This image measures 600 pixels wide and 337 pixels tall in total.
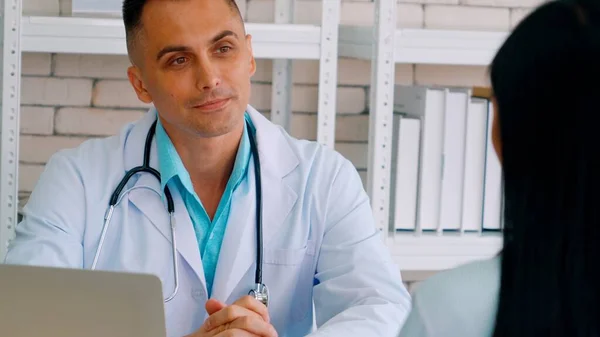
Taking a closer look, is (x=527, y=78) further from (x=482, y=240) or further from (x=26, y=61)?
(x=26, y=61)

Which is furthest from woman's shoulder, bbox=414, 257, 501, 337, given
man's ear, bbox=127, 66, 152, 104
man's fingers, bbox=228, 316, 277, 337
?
man's ear, bbox=127, 66, 152, 104

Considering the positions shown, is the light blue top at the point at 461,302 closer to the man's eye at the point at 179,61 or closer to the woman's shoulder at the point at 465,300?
the woman's shoulder at the point at 465,300

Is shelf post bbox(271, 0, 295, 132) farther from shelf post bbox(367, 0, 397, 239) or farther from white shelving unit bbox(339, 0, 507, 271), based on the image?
shelf post bbox(367, 0, 397, 239)

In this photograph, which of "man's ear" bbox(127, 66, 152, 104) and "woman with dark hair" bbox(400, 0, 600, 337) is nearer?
"woman with dark hair" bbox(400, 0, 600, 337)

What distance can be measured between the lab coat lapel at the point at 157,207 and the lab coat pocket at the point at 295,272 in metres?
0.14

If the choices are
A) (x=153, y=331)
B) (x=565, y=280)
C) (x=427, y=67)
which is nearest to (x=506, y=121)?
(x=565, y=280)

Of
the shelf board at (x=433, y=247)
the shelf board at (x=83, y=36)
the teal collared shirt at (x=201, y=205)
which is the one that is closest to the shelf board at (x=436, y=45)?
the shelf board at (x=83, y=36)

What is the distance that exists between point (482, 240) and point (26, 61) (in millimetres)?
1310

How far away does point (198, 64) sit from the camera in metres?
1.71

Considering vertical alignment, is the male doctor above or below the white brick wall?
below

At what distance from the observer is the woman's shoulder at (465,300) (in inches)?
33.7

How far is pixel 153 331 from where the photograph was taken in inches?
38.2

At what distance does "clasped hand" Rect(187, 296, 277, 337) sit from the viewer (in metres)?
1.48

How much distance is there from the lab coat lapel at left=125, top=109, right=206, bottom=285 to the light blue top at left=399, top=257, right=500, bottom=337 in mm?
854
